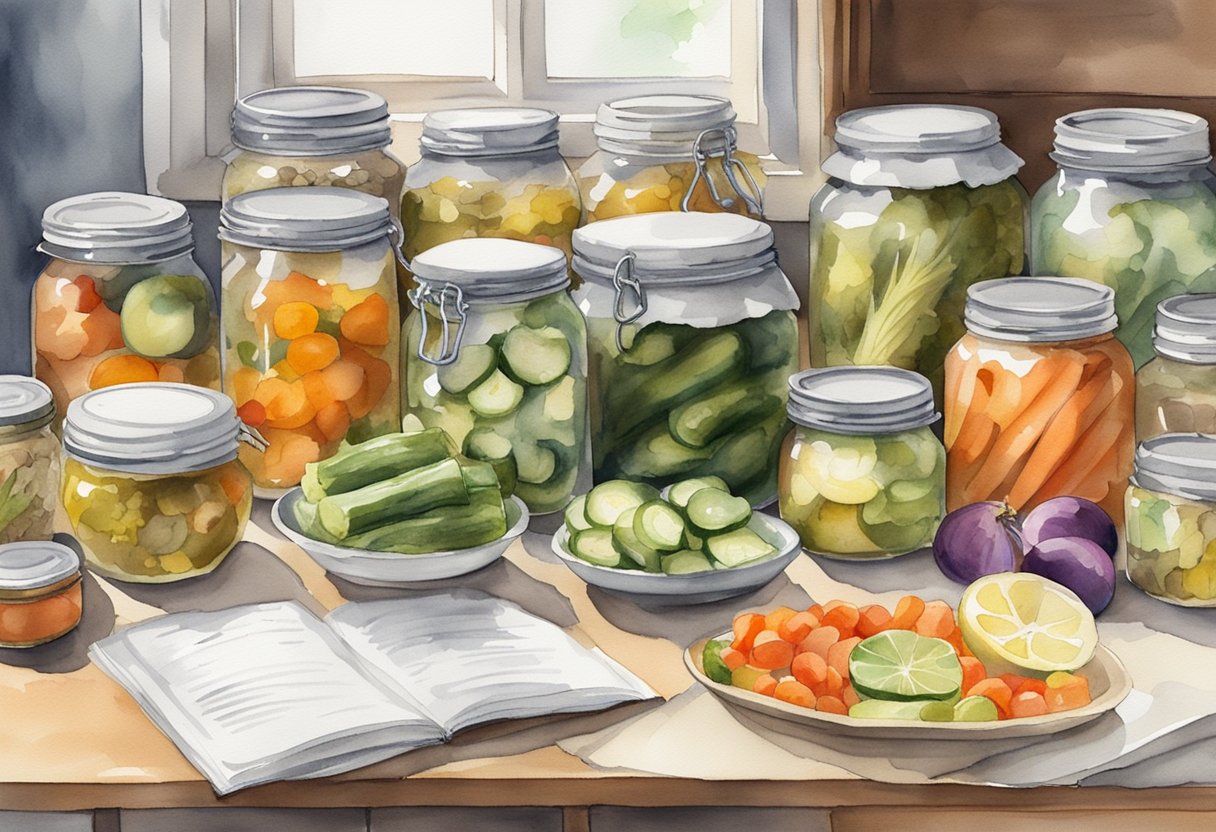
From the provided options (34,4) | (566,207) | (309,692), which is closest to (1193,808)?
(309,692)

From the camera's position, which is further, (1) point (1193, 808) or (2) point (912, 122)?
(2) point (912, 122)

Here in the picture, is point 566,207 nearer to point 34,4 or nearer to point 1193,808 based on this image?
point 34,4

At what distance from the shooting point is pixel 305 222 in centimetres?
149

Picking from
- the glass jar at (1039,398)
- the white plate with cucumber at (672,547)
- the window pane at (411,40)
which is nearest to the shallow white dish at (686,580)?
the white plate with cucumber at (672,547)

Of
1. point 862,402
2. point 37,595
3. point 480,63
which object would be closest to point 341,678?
point 37,595

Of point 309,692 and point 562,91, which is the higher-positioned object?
point 562,91

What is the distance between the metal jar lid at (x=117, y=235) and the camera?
1.52 meters

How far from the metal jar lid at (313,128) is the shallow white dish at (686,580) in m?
0.50

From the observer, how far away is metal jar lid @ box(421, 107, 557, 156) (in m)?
1.62

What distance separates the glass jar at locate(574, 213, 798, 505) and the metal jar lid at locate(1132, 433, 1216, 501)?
1.10 ft

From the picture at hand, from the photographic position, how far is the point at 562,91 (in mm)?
1906

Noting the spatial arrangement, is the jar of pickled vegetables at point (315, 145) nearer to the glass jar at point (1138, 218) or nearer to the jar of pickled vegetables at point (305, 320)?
the jar of pickled vegetables at point (305, 320)

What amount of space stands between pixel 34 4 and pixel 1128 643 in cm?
125

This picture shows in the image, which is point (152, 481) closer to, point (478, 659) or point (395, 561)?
point (395, 561)
